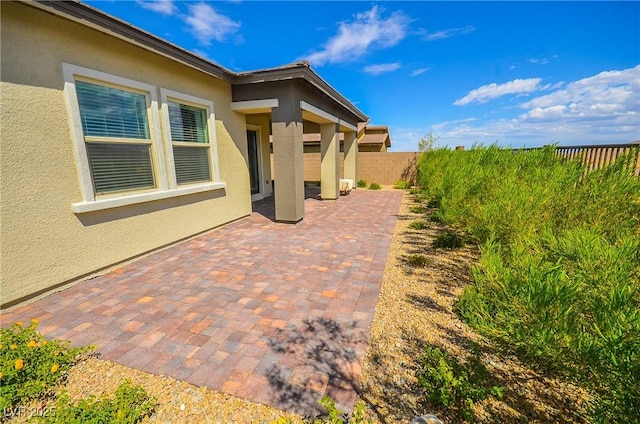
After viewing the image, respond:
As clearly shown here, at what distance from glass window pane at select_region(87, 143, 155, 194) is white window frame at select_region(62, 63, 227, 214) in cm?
11

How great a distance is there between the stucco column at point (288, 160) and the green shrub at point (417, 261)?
351 cm

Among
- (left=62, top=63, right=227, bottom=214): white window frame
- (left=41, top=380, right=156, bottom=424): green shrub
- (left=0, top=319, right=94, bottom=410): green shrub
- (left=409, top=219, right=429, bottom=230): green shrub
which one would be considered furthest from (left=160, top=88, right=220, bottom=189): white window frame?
(left=409, top=219, right=429, bottom=230): green shrub

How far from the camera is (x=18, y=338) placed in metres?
2.39

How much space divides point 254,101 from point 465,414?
740 cm

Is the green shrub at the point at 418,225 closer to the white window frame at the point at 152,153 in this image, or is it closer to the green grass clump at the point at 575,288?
the green grass clump at the point at 575,288

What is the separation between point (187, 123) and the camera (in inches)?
238

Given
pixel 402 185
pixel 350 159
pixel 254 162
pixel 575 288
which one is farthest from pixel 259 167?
pixel 575 288

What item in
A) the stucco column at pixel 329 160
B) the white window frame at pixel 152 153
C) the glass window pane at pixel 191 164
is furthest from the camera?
the stucco column at pixel 329 160

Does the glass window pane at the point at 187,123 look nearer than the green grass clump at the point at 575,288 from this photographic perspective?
No

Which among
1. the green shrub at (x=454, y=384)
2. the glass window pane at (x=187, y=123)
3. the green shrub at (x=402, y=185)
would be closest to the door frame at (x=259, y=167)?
the glass window pane at (x=187, y=123)

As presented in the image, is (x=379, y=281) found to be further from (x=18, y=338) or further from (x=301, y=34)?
(x=301, y=34)

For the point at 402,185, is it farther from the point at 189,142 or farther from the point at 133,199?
the point at 133,199

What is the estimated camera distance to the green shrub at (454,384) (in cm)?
192

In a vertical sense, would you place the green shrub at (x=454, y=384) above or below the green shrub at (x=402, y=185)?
below
